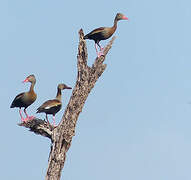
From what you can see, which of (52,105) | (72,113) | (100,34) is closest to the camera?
(72,113)

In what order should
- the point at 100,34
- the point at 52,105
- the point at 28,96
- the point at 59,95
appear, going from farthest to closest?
1. the point at 100,34
2. the point at 28,96
3. the point at 59,95
4. the point at 52,105

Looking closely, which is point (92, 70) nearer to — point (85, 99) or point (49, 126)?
point (85, 99)

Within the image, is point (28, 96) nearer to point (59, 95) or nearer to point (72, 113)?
point (59, 95)

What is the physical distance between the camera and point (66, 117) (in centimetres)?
1428

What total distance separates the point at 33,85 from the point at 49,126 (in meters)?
1.63

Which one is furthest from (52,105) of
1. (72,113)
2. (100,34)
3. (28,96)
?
(100,34)

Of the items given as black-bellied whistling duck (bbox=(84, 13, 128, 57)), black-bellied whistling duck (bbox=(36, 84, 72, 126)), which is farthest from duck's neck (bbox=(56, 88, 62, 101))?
black-bellied whistling duck (bbox=(84, 13, 128, 57))

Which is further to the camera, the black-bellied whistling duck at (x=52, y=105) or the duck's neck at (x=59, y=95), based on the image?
the duck's neck at (x=59, y=95)

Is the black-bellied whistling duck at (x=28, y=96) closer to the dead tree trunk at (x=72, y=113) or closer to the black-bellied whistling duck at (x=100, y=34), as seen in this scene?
the dead tree trunk at (x=72, y=113)

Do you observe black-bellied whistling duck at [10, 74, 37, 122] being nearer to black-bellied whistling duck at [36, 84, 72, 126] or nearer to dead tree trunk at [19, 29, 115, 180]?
black-bellied whistling duck at [36, 84, 72, 126]

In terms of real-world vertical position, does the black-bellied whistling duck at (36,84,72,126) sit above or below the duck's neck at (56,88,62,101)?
below

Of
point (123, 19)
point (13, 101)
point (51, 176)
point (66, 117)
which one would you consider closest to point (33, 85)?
point (13, 101)

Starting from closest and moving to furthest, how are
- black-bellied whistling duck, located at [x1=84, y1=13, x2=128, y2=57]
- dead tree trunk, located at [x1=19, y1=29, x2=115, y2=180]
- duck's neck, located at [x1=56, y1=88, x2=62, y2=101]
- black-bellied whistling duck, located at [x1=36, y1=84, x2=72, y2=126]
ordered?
dead tree trunk, located at [x1=19, y1=29, x2=115, y2=180]
black-bellied whistling duck, located at [x1=36, y1=84, x2=72, y2=126]
duck's neck, located at [x1=56, y1=88, x2=62, y2=101]
black-bellied whistling duck, located at [x1=84, y1=13, x2=128, y2=57]

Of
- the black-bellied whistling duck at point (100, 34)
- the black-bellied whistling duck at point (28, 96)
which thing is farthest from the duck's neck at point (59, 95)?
the black-bellied whistling duck at point (100, 34)
